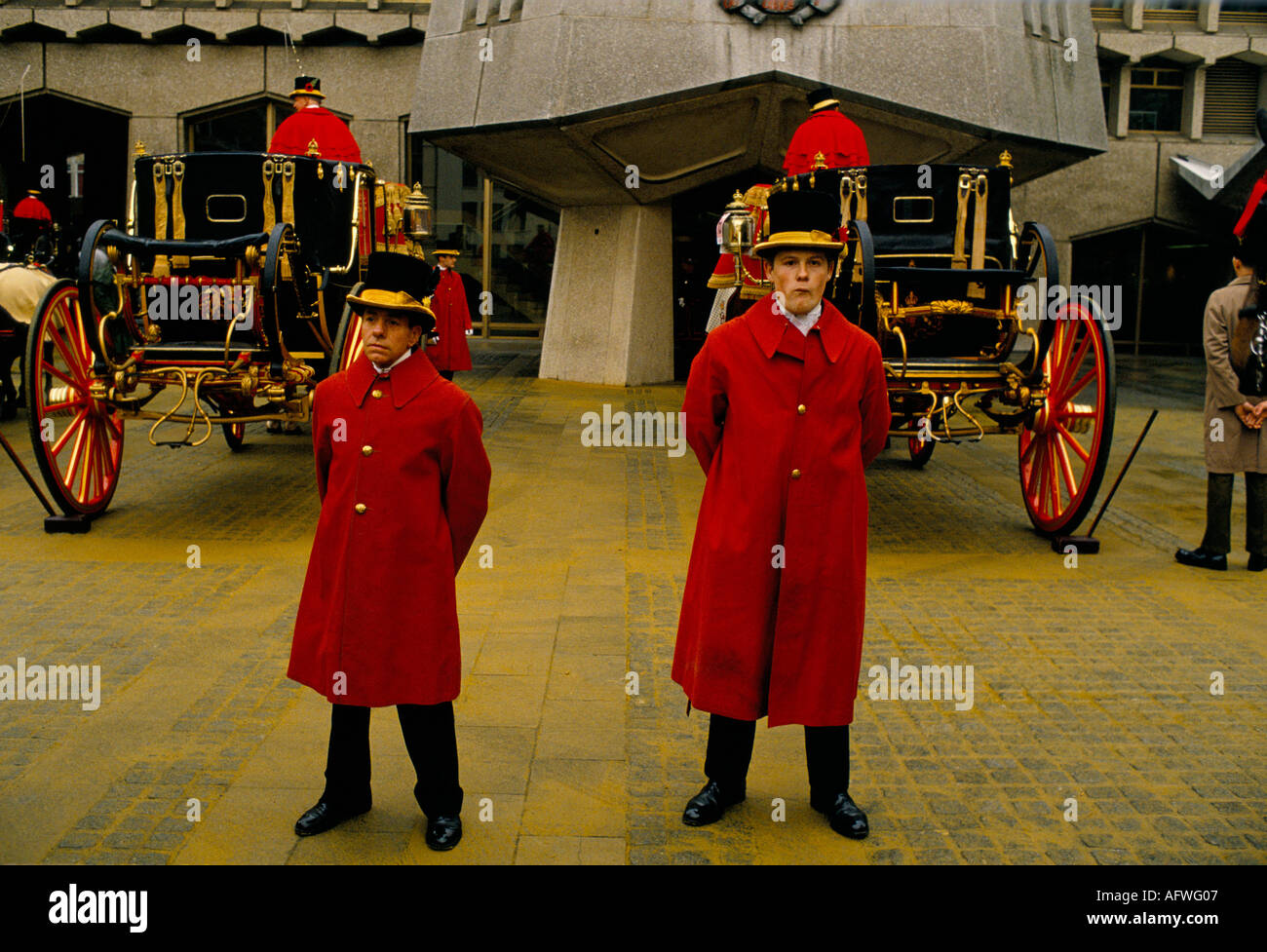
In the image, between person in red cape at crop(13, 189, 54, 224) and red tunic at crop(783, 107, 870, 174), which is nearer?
red tunic at crop(783, 107, 870, 174)

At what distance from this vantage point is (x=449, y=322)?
13570 millimetres

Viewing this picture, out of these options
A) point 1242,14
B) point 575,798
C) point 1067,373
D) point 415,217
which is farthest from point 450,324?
point 1242,14

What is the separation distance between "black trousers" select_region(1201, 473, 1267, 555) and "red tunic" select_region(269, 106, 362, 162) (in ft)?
23.8

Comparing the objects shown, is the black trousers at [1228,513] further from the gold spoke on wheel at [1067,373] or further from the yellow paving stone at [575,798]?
the yellow paving stone at [575,798]

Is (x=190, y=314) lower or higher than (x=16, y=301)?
lower

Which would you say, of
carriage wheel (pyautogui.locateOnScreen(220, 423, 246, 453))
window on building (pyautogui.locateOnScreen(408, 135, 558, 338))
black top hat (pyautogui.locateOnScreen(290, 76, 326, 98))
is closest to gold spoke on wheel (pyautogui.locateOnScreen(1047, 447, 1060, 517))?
carriage wheel (pyautogui.locateOnScreen(220, 423, 246, 453))

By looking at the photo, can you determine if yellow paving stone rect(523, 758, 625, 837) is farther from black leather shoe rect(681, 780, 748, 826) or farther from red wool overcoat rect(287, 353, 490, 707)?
red wool overcoat rect(287, 353, 490, 707)

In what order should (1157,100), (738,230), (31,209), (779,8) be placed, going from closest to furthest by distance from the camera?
(738,230), (779,8), (31,209), (1157,100)

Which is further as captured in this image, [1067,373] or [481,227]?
[481,227]

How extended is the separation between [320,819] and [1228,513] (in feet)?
19.6

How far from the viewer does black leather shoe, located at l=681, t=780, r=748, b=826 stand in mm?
3822

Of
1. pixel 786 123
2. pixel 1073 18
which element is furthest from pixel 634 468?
pixel 1073 18

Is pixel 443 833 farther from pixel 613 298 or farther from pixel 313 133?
pixel 613 298

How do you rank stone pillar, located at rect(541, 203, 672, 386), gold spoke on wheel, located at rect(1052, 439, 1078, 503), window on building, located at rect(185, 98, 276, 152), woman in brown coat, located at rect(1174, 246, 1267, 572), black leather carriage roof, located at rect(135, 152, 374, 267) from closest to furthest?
woman in brown coat, located at rect(1174, 246, 1267, 572) → gold spoke on wheel, located at rect(1052, 439, 1078, 503) → black leather carriage roof, located at rect(135, 152, 374, 267) → stone pillar, located at rect(541, 203, 672, 386) → window on building, located at rect(185, 98, 276, 152)
